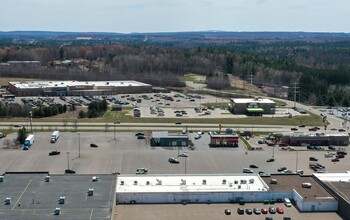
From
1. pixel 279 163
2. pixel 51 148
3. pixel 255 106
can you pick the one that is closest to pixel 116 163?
pixel 51 148

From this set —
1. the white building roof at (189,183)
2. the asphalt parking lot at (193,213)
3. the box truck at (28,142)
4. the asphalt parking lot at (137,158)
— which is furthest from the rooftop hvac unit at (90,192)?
the box truck at (28,142)

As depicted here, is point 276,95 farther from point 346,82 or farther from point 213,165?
point 213,165

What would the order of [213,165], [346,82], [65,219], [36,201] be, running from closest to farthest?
[65,219] → [36,201] → [213,165] → [346,82]

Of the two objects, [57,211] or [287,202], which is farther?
[287,202]

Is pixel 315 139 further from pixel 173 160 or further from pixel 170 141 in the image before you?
pixel 173 160

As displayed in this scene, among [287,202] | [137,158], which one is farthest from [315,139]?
[287,202]
